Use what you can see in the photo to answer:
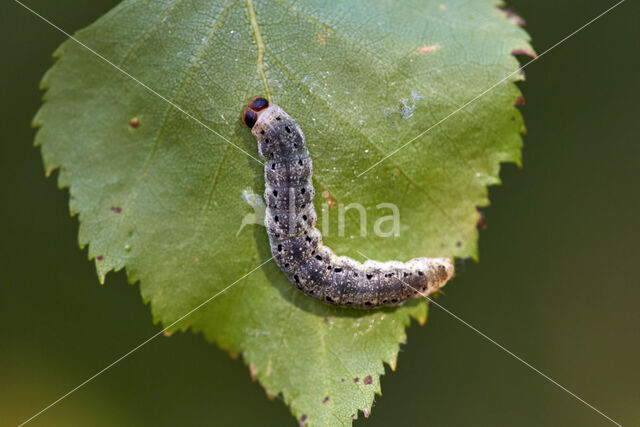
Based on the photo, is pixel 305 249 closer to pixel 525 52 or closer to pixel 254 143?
pixel 254 143

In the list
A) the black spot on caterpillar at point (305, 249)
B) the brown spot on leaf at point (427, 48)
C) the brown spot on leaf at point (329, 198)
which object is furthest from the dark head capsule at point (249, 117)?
the brown spot on leaf at point (427, 48)

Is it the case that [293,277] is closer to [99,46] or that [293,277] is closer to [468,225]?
[468,225]

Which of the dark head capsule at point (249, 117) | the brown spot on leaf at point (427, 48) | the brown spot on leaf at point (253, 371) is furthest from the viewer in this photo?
the brown spot on leaf at point (253, 371)

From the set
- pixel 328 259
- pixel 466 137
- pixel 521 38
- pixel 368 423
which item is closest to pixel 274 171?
pixel 328 259

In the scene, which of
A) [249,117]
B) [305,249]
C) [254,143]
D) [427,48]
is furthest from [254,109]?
[427,48]

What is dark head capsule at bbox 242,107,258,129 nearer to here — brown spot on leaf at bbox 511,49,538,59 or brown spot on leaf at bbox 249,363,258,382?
brown spot on leaf at bbox 249,363,258,382

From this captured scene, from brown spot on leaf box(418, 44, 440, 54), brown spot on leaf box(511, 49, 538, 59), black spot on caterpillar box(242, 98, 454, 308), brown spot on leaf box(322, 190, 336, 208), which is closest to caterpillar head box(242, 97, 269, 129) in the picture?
black spot on caterpillar box(242, 98, 454, 308)

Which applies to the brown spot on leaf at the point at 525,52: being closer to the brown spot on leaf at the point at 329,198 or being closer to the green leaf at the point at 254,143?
the green leaf at the point at 254,143
